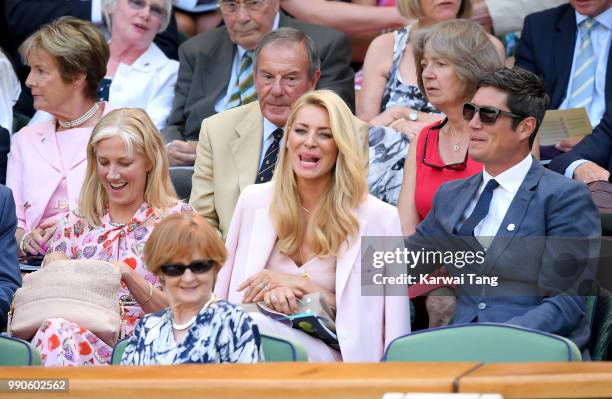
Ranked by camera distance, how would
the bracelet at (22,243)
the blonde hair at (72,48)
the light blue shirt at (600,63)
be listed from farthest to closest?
the light blue shirt at (600,63)
the blonde hair at (72,48)
the bracelet at (22,243)

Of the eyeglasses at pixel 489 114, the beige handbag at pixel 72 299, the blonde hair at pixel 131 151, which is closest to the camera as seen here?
the beige handbag at pixel 72 299

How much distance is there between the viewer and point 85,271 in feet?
16.0

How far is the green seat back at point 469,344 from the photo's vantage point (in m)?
3.97

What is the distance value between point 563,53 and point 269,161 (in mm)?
1871

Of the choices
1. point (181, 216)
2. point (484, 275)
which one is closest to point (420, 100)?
point (484, 275)

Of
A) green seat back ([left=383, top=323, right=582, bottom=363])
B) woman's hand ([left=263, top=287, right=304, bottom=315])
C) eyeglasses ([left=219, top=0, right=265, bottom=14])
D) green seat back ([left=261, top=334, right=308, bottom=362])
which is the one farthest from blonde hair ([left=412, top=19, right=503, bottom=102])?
green seat back ([left=261, top=334, right=308, bottom=362])

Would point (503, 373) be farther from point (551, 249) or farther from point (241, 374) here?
point (551, 249)

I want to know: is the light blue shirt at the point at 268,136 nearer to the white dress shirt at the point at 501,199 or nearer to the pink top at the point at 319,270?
the pink top at the point at 319,270

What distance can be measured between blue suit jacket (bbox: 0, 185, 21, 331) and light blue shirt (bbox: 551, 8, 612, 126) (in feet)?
10.2

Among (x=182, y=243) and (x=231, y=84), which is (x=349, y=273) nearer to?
(x=182, y=243)

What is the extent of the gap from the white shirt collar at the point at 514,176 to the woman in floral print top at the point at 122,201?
1.30 m

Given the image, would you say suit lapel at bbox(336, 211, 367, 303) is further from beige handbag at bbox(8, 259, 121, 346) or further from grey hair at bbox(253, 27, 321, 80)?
grey hair at bbox(253, 27, 321, 80)

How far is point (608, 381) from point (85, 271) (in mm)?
2292

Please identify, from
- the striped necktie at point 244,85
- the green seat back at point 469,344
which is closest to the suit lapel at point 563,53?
the striped necktie at point 244,85
